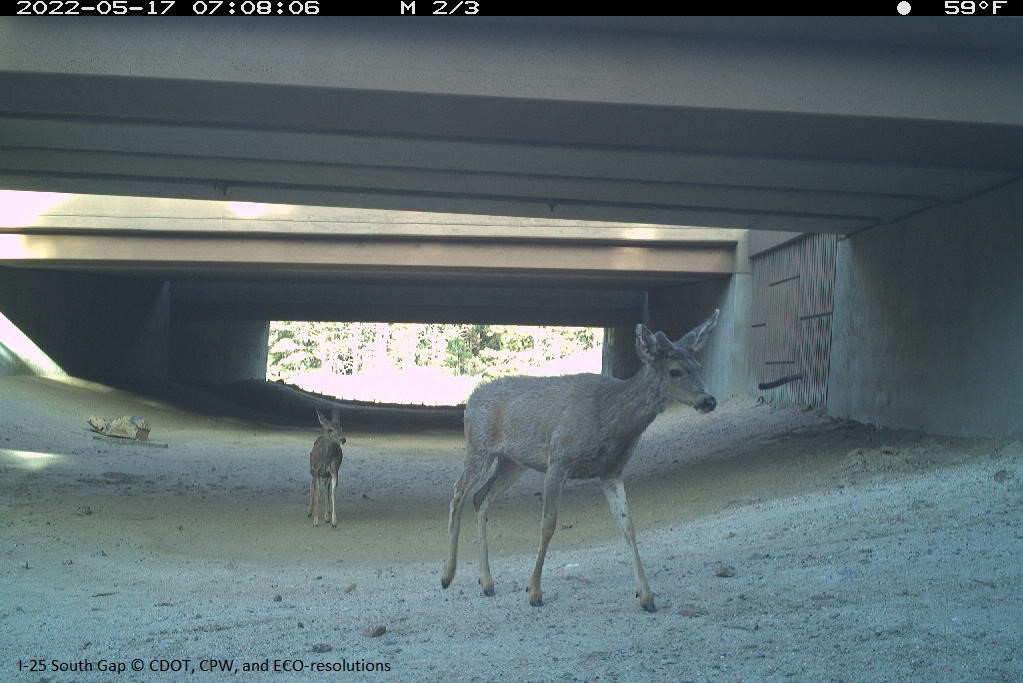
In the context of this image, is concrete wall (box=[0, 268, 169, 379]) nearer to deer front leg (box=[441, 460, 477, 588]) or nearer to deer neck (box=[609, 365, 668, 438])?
deer front leg (box=[441, 460, 477, 588])

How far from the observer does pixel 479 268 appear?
76.9ft

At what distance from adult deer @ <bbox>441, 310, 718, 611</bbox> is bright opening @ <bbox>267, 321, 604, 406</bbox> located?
5281cm

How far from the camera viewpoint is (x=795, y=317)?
20.2 metres

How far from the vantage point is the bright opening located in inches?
2613

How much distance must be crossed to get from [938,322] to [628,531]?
832 centimetres

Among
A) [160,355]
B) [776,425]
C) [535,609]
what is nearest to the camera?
[535,609]

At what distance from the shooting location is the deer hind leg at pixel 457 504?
8164mm

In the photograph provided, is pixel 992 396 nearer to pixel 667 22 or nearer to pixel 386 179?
pixel 667 22

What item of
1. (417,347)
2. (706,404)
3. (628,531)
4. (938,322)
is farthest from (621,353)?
(417,347)

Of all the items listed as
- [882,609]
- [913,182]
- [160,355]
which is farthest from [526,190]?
[160,355]

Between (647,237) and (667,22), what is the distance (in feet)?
45.7

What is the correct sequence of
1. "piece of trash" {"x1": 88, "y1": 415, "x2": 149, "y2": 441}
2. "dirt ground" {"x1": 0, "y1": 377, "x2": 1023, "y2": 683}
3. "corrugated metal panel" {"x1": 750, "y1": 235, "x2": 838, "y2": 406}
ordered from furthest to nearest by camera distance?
"piece of trash" {"x1": 88, "y1": 415, "x2": 149, "y2": 441} < "corrugated metal panel" {"x1": 750, "y1": 235, "x2": 838, "y2": 406} < "dirt ground" {"x1": 0, "y1": 377, "x2": 1023, "y2": 683}

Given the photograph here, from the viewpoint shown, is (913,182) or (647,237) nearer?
(913,182)

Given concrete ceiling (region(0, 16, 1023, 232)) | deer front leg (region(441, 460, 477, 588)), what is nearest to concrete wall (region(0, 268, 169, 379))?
concrete ceiling (region(0, 16, 1023, 232))
